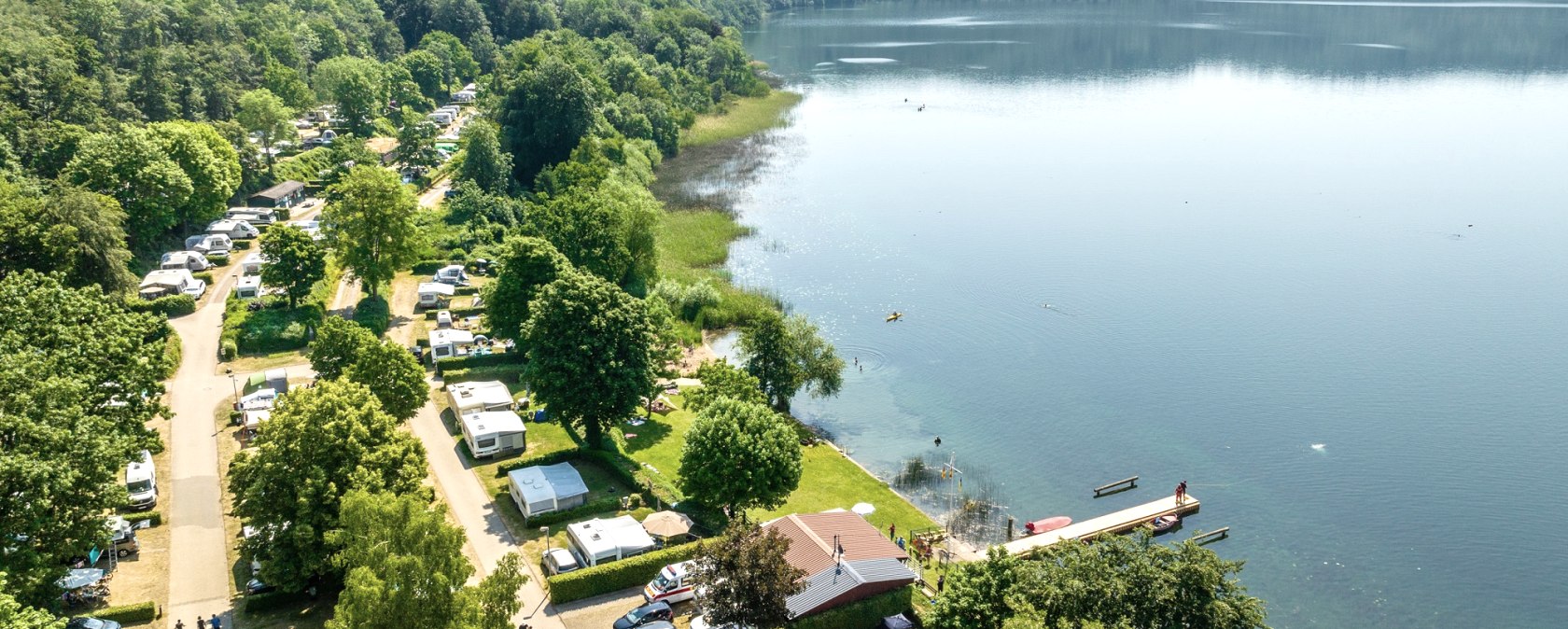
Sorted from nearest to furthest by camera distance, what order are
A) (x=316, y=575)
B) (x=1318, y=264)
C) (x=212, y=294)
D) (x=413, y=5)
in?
(x=316, y=575) → (x=212, y=294) → (x=1318, y=264) → (x=413, y=5)

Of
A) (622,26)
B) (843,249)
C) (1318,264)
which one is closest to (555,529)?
(843,249)

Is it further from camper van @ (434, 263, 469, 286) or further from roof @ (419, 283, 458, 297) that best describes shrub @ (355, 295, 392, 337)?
camper van @ (434, 263, 469, 286)

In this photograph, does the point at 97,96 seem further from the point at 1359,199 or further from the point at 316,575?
the point at 1359,199

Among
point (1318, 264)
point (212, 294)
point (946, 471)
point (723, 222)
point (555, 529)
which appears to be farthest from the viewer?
point (723, 222)

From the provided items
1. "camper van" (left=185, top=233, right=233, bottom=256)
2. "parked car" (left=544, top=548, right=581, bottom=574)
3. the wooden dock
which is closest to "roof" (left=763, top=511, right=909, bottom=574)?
the wooden dock

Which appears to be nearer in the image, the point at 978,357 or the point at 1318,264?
the point at 978,357

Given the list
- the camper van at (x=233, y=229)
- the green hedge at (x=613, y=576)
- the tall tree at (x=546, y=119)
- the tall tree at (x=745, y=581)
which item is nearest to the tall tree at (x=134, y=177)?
the camper van at (x=233, y=229)

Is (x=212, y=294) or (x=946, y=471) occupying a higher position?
(x=212, y=294)
